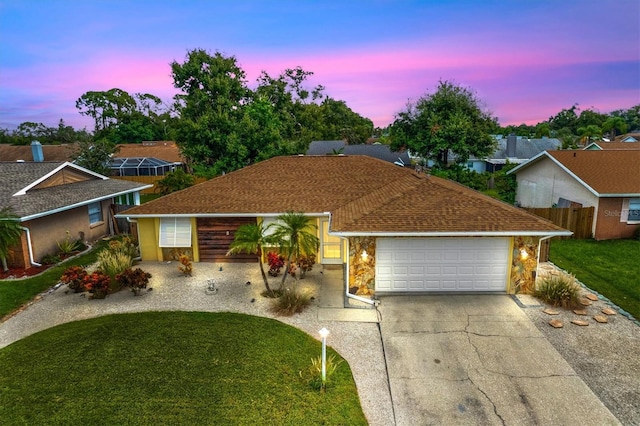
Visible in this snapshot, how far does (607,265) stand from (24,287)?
848 inches

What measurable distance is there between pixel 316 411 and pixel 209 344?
3.39m

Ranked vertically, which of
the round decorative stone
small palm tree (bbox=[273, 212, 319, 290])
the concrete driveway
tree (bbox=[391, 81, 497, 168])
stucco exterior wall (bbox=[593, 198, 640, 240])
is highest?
tree (bbox=[391, 81, 497, 168])

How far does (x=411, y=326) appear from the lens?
30.8ft

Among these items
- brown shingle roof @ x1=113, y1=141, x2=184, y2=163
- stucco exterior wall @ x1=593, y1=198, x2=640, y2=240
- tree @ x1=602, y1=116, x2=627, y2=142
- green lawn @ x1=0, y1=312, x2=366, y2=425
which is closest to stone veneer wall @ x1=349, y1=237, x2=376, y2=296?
green lawn @ x1=0, y1=312, x2=366, y2=425

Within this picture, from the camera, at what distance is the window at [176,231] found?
14.3 metres

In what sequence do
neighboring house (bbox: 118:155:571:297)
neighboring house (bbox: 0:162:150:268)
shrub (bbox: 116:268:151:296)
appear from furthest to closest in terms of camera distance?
neighboring house (bbox: 0:162:150:268) → shrub (bbox: 116:268:151:296) → neighboring house (bbox: 118:155:571:297)

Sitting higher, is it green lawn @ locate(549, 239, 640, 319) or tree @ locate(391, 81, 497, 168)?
tree @ locate(391, 81, 497, 168)

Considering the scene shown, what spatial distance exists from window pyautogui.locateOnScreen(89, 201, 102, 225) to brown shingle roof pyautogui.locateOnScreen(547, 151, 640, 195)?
25036 millimetres

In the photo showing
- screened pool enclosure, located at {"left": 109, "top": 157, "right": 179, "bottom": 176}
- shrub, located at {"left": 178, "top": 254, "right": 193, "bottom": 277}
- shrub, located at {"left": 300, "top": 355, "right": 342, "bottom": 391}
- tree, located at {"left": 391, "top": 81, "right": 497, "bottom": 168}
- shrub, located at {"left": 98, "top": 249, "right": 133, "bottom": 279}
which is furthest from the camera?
screened pool enclosure, located at {"left": 109, "top": 157, "right": 179, "bottom": 176}

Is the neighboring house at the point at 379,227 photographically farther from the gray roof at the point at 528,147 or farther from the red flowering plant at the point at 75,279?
the gray roof at the point at 528,147

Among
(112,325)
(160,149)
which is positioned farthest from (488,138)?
(160,149)

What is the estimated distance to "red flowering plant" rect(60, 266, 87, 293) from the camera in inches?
449

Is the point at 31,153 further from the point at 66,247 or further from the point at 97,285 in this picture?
the point at 97,285

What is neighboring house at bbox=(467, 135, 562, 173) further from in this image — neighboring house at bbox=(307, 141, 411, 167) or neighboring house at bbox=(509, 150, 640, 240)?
neighboring house at bbox=(509, 150, 640, 240)
